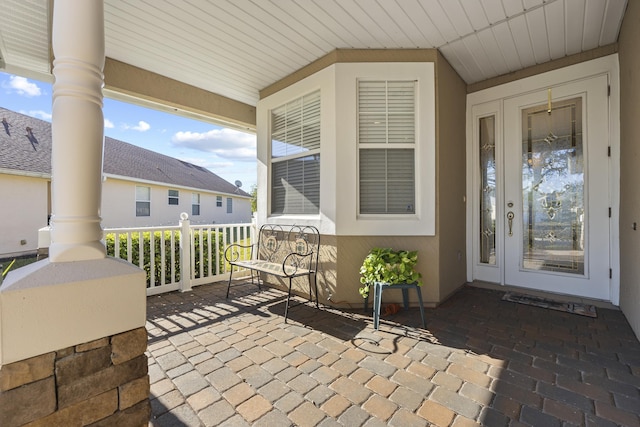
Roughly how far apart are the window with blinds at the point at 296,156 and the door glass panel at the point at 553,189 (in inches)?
105

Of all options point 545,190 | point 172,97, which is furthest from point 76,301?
point 545,190

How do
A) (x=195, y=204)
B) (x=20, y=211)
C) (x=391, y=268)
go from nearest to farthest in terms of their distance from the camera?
(x=391, y=268) < (x=20, y=211) < (x=195, y=204)

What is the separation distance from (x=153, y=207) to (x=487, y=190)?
12173 millimetres

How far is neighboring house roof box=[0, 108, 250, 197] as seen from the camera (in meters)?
9.07

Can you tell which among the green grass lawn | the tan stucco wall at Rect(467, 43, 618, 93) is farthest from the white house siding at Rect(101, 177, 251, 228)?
the tan stucco wall at Rect(467, 43, 618, 93)

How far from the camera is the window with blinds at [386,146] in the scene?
329cm

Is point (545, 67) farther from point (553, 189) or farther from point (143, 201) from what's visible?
point (143, 201)

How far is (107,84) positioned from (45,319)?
11.2 feet

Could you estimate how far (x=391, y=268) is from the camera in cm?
277

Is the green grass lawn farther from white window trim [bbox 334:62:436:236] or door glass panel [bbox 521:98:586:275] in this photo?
door glass panel [bbox 521:98:586:275]

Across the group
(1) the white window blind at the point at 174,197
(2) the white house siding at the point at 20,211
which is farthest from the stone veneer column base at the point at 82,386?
(1) the white window blind at the point at 174,197

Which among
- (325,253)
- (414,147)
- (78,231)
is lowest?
(325,253)

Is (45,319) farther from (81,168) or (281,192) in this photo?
(281,192)

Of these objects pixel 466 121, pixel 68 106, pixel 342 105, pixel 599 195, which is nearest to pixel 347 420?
pixel 68 106
